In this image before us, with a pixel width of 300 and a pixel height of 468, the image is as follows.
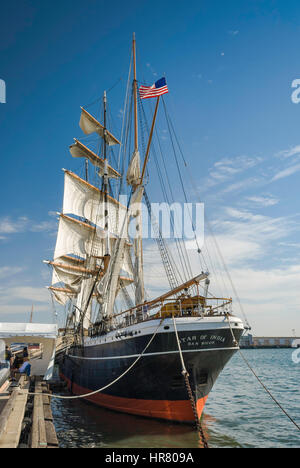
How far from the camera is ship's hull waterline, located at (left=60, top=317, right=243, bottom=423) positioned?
12.7 meters

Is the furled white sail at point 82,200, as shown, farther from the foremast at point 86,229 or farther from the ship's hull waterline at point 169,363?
the ship's hull waterline at point 169,363

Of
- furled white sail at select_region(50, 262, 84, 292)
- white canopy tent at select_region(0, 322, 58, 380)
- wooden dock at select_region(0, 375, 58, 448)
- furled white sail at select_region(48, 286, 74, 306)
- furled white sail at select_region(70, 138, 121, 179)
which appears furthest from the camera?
furled white sail at select_region(48, 286, 74, 306)

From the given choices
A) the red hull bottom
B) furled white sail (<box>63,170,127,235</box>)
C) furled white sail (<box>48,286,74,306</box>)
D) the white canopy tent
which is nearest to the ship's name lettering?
the red hull bottom

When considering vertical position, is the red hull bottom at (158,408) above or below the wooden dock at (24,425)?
below

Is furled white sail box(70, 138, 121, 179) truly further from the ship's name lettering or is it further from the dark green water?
the ship's name lettering

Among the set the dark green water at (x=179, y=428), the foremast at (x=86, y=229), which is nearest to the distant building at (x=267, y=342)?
the foremast at (x=86, y=229)

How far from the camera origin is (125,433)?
39.3 ft

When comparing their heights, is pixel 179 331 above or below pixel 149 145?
below

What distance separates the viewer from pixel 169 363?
1265cm

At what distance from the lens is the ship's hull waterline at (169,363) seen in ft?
41.7

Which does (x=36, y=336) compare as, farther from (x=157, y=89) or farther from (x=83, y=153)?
(x=157, y=89)
